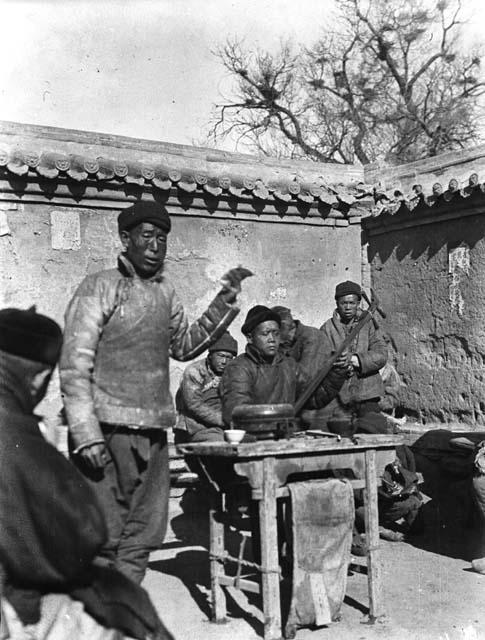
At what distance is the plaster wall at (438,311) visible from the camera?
7.52m

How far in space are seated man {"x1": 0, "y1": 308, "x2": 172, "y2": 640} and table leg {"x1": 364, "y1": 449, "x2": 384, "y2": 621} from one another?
2235 millimetres

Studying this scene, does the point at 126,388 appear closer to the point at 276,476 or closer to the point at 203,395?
the point at 276,476

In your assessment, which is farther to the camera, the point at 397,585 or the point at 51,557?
the point at 397,585

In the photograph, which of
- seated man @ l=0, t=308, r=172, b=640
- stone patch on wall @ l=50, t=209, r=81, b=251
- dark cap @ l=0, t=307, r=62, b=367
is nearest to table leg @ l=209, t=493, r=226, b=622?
seated man @ l=0, t=308, r=172, b=640

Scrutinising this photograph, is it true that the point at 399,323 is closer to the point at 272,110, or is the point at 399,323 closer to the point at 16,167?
the point at 16,167

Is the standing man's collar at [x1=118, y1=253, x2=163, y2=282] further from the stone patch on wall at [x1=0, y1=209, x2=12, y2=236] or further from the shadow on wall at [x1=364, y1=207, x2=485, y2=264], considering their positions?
the shadow on wall at [x1=364, y1=207, x2=485, y2=264]

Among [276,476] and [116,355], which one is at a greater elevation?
[116,355]

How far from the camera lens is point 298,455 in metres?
4.53

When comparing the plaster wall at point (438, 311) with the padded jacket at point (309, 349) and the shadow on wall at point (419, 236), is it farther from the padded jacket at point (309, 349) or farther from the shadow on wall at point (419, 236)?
the padded jacket at point (309, 349)

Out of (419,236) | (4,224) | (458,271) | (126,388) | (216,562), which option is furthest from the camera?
(419,236)

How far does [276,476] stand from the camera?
4449 millimetres

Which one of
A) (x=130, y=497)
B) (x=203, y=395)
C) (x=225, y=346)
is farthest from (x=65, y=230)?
(x=130, y=497)

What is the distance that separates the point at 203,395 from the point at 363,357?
1435 mm

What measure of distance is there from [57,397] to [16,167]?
202 centimetres
